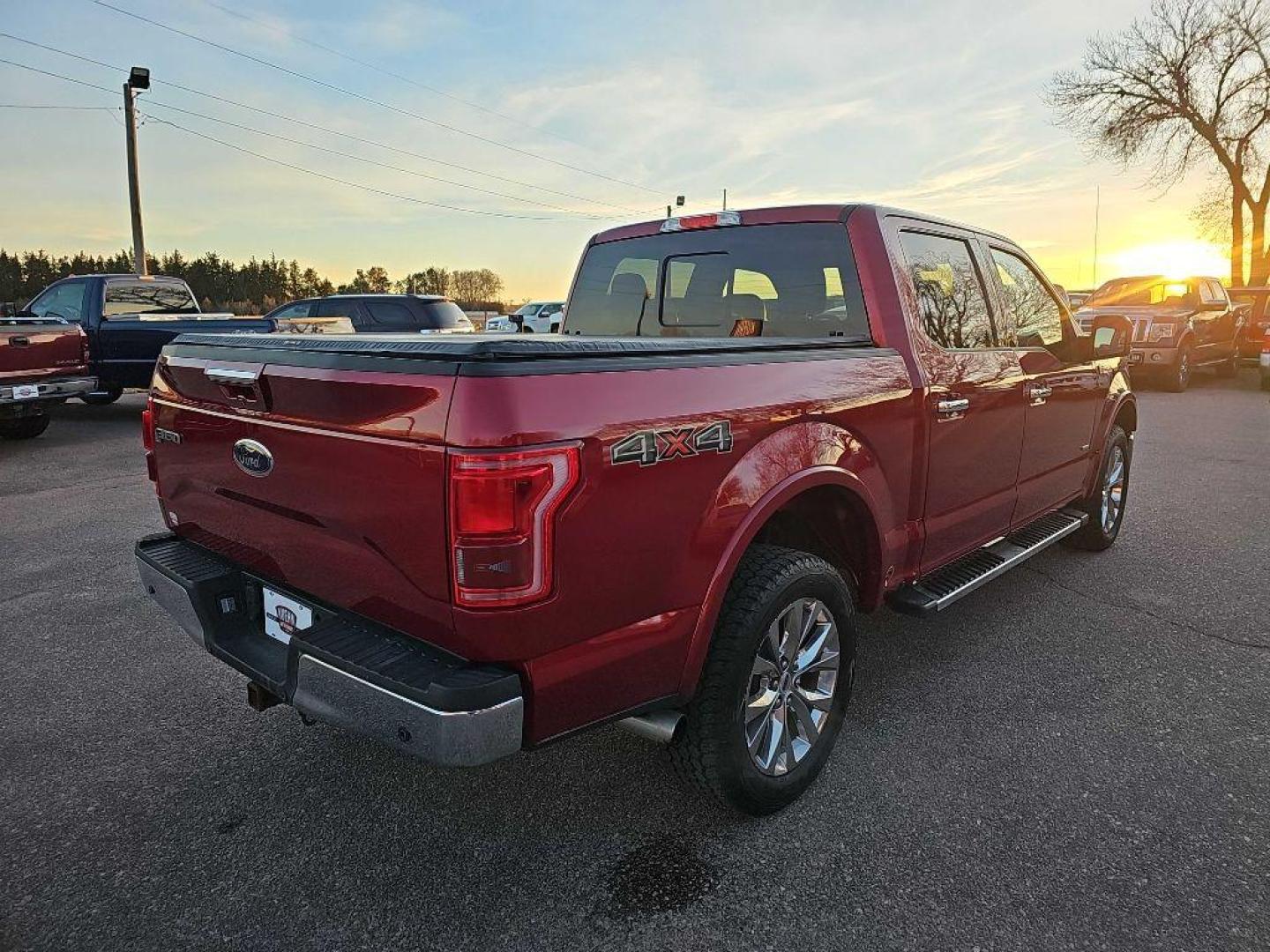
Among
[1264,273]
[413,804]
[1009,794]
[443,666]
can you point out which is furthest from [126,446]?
[1264,273]

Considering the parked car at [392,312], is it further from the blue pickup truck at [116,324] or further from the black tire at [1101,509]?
the black tire at [1101,509]

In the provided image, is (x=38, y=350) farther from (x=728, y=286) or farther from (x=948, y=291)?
(x=948, y=291)

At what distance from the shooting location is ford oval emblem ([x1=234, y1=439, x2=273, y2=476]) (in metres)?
2.30

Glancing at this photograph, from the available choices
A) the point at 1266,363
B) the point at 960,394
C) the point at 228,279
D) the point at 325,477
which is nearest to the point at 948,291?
the point at 960,394

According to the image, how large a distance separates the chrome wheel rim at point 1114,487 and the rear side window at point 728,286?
9.76 ft

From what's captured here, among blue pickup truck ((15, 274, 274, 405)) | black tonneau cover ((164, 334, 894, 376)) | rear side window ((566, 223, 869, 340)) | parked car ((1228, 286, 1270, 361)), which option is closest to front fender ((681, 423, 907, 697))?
black tonneau cover ((164, 334, 894, 376))

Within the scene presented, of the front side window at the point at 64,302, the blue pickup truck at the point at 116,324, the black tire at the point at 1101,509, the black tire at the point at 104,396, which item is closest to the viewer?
the black tire at the point at 1101,509

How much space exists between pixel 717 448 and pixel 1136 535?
16.2ft

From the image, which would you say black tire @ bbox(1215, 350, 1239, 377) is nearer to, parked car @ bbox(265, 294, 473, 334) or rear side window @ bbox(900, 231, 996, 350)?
parked car @ bbox(265, 294, 473, 334)

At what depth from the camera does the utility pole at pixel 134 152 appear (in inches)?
750

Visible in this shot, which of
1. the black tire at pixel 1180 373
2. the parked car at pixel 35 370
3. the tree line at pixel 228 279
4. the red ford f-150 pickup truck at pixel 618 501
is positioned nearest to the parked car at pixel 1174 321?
the black tire at pixel 1180 373

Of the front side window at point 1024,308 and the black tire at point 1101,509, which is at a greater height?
the front side window at point 1024,308

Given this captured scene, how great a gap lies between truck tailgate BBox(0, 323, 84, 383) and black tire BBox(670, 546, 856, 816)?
32.2ft

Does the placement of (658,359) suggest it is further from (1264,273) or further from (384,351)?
(1264,273)
